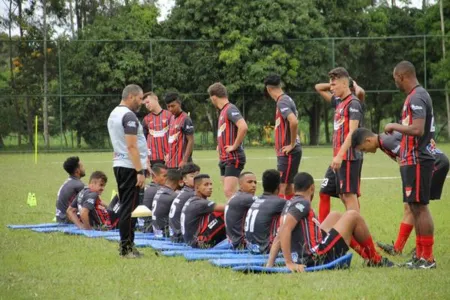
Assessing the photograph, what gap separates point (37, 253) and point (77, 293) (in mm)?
3123

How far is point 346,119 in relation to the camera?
11.7 meters

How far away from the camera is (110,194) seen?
20547 millimetres

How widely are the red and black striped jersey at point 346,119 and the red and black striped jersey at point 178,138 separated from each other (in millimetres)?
3872

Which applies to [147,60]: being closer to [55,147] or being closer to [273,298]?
[55,147]

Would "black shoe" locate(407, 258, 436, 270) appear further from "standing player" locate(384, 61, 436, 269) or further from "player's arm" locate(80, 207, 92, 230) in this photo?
"player's arm" locate(80, 207, 92, 230)

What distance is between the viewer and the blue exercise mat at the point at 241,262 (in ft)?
32.4

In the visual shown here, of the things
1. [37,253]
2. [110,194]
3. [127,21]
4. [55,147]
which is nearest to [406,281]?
[37,253]

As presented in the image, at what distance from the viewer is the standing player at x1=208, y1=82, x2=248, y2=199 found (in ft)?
44.3

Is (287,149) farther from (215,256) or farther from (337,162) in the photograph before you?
(215,256)

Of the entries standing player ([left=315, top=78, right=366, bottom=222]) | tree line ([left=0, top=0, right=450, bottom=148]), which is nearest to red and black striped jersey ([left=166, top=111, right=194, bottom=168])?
standing player ([left=315, top=78, right=366, bottom=222])

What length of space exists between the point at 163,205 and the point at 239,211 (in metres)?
2.06

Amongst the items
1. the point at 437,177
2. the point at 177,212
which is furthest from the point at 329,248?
the point at 177,212

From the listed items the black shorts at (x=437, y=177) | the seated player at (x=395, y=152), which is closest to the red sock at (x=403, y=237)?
the seated player at (x=395, y=152)

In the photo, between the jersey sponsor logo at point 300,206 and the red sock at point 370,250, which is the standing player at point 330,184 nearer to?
the red sock at point 370,250
